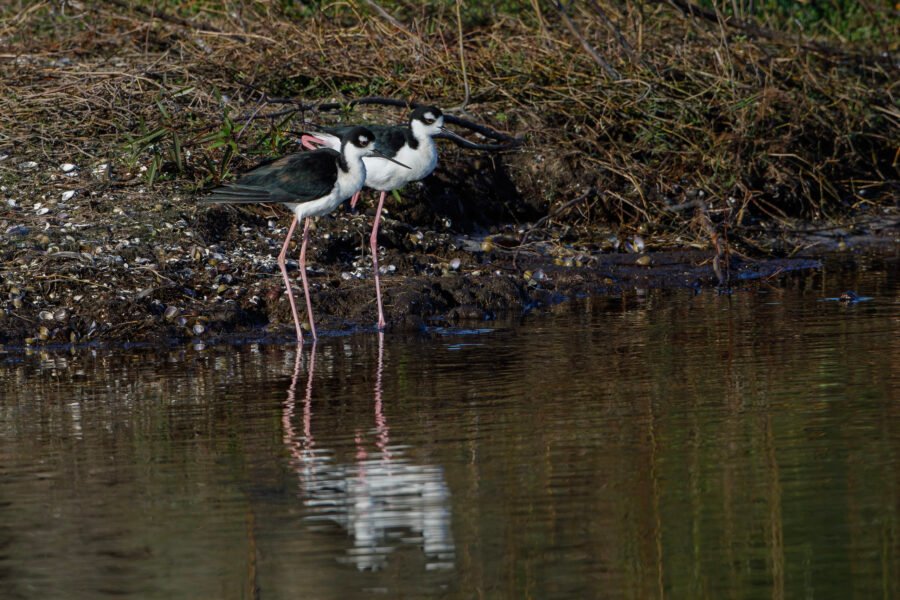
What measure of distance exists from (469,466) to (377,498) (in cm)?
54

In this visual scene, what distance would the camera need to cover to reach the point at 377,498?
522 cm

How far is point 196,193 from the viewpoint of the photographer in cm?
1066

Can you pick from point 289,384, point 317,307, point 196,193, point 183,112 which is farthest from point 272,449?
point 183,112

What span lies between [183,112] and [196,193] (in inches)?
42.8

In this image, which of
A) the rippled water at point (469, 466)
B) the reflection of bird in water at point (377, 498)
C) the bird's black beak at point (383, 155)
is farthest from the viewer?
the bird's black beak at point (383, 155)

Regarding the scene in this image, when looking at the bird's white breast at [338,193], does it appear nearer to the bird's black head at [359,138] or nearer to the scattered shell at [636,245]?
the bird's black head at [359,138]

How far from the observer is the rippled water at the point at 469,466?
4.49 meters

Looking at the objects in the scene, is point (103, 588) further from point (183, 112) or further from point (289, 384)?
point (183, 112)

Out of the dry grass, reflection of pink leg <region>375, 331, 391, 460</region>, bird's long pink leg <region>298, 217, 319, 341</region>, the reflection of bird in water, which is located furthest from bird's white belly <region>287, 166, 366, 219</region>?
the reflection of bird in water

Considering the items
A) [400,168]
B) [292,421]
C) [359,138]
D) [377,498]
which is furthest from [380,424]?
[400,168]

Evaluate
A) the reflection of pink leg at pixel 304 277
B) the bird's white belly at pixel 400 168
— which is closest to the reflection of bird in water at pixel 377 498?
the reflection of pink leg at pixel 304 277

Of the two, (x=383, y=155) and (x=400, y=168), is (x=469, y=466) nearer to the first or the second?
(x=383, y=155)

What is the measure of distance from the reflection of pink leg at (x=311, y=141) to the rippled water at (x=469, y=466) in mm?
2227

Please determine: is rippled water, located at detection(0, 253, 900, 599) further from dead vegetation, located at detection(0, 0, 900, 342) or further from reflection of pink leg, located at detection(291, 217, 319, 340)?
dead vegetation, located at detection(0, 0, 900, 342)
